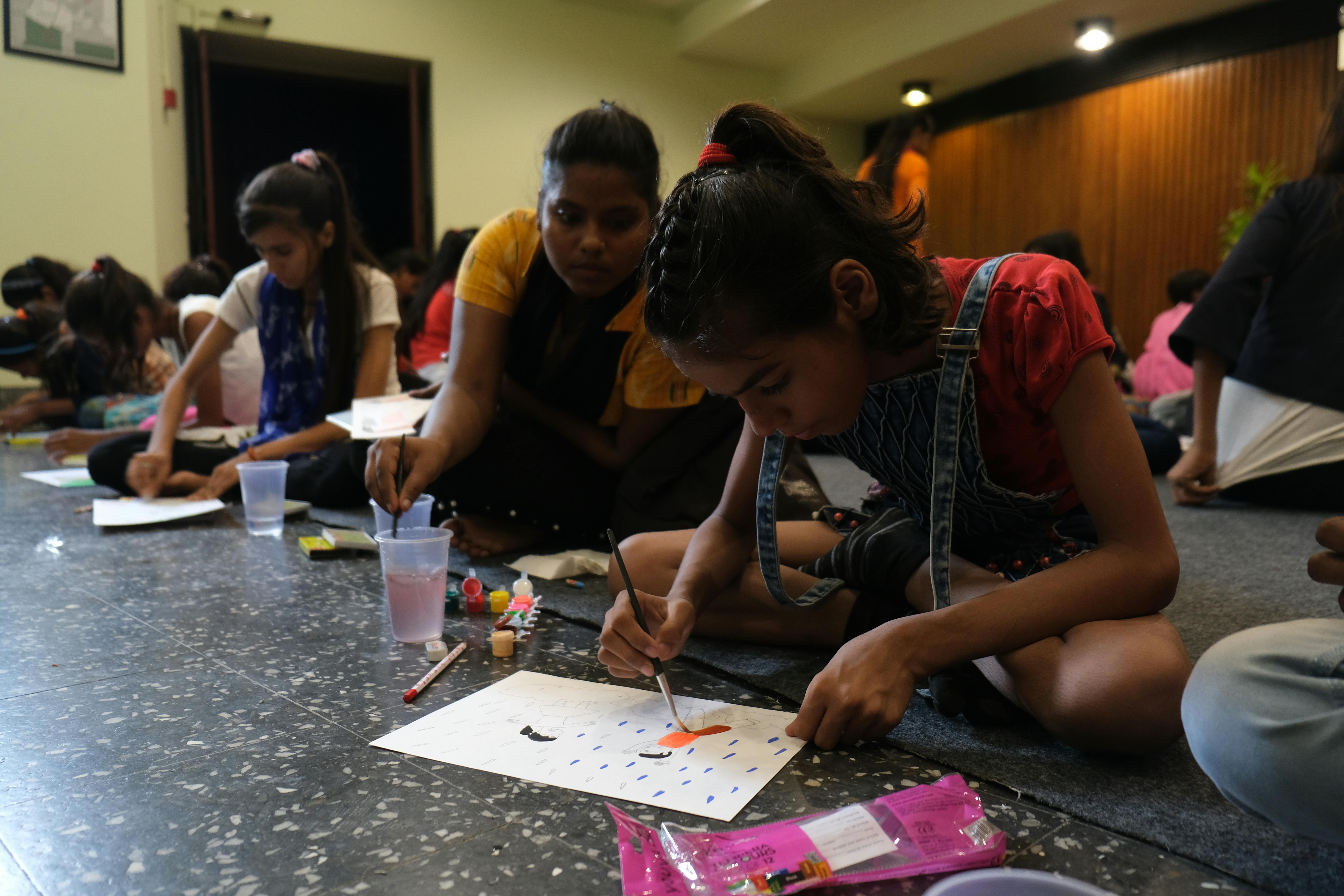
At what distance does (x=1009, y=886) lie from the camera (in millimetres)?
501

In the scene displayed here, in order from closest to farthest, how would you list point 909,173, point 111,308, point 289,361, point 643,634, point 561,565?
1. point 643,634
2. point 561,565
3. point 289,361
4. point 111,308
5. point 909,173

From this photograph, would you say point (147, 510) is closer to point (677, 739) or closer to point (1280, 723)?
point (677, 739)

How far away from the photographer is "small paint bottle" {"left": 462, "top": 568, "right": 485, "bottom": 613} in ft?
4.55

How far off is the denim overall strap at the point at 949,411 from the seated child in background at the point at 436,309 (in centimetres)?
272

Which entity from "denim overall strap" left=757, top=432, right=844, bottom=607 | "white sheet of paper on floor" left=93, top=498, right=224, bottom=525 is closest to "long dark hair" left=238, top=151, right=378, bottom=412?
"white sheet of paper on floor" left=93, top=498, right=224, bottom=525

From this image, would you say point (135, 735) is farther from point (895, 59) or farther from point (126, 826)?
point (895, 59)

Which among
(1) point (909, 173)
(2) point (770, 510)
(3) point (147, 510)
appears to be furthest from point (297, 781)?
(1) point (909, 173)

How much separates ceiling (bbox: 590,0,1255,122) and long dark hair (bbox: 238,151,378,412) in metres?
3.63

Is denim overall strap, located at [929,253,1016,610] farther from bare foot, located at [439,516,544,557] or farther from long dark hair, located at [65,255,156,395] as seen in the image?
long dark hair, located at [65,255,156,395]

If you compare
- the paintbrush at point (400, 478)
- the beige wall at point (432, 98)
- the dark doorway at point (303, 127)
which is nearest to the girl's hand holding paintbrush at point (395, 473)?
the paintbrush at point (400, 478)

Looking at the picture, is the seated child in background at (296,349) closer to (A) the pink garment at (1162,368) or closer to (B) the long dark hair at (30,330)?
(B) the long dark hair at (30,330)

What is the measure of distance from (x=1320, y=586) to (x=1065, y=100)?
16.6 feet

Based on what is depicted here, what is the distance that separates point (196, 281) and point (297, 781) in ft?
11.8

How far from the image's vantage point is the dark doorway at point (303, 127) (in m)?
5.17
